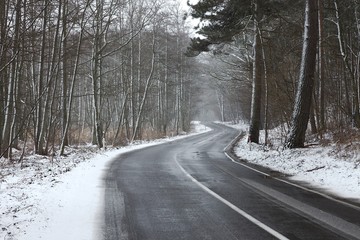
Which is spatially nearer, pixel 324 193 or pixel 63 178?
pixel 324 193

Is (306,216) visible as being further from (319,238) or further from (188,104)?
(188,104)

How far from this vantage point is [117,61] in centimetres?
4128

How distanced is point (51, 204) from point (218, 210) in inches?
135

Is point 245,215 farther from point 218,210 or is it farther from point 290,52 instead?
point 290,52

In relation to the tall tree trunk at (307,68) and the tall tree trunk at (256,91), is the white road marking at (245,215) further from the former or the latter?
the tall tree trunk at (256,91)

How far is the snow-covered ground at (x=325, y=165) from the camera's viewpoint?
34.0 ft

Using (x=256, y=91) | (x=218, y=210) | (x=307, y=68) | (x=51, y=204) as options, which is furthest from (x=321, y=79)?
A: (x=51, y=204)

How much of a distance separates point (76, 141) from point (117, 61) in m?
13.6

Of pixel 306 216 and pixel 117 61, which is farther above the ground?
pixel 117 61

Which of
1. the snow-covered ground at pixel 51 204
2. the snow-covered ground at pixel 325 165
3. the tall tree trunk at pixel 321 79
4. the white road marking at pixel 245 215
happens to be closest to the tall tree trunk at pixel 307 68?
the snow-covered ground at pixel 325 165

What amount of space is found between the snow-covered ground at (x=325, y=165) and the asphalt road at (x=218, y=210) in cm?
105

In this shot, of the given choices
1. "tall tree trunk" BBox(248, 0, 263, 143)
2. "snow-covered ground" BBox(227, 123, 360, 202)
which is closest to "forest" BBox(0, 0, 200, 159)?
"tall tree trunk" BBox(248, 0, 263, 143)

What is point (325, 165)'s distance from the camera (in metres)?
12.6

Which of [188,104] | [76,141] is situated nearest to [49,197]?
[76,141]
